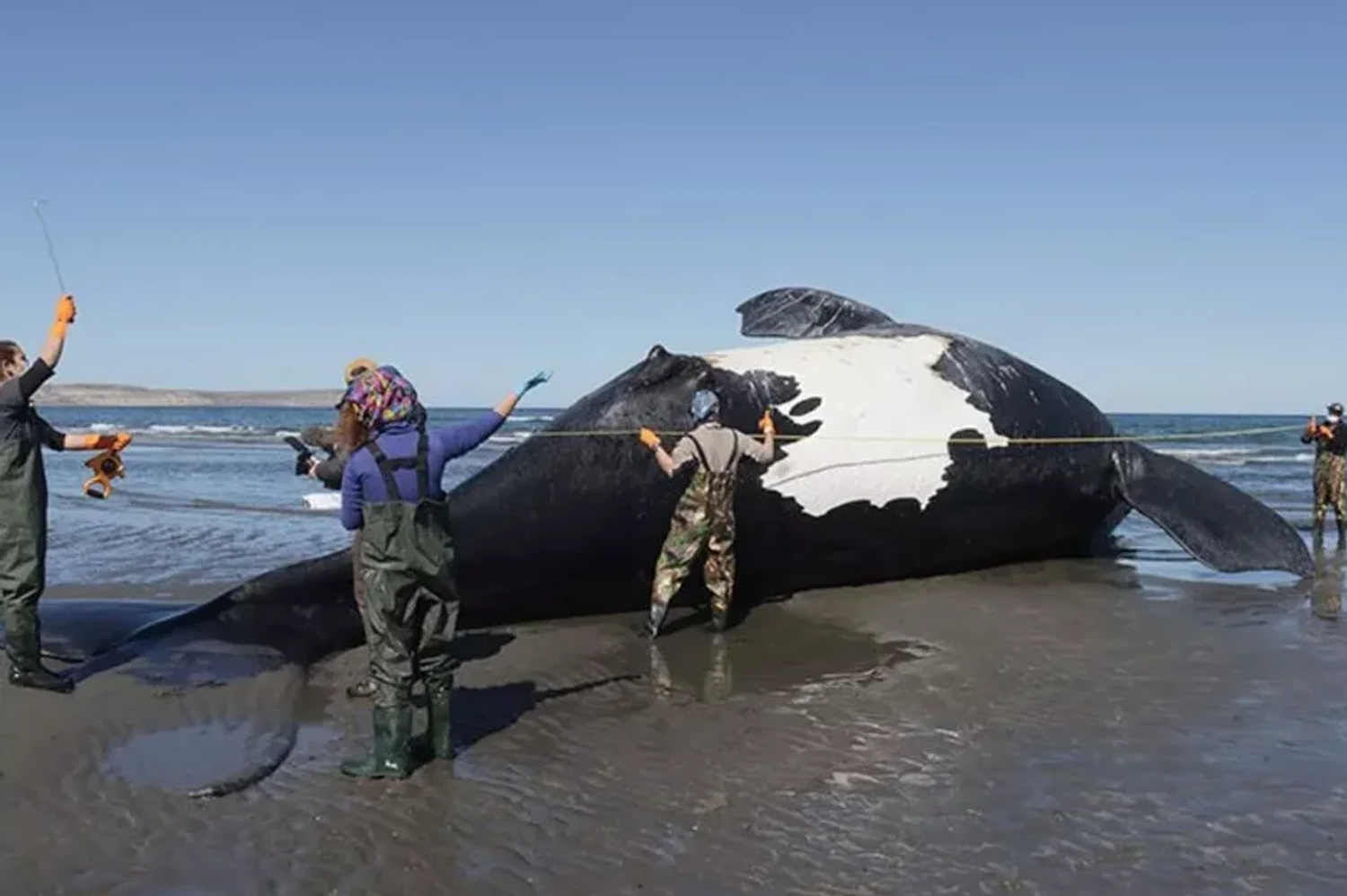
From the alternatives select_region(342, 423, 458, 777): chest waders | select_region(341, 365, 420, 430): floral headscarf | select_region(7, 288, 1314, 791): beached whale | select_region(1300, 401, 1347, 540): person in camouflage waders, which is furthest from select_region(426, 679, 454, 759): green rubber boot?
select_region(1300, 401, 1347, 540): person in camouflage waders

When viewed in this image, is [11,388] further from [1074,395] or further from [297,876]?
[1074,395]

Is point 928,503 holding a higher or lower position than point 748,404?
lower

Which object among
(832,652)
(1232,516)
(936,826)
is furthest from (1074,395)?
(936,826)

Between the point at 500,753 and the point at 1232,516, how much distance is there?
6.88 m

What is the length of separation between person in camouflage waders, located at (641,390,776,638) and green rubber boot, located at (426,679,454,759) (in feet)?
8.96

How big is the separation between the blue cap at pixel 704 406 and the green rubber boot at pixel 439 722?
3.36 m

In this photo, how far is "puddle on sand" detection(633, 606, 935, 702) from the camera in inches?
287

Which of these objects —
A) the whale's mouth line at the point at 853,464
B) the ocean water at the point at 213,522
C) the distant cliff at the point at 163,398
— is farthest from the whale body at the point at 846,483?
the distant cliff at the point at 163,398

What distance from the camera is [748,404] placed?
31.1 ft

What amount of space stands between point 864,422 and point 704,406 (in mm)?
1801

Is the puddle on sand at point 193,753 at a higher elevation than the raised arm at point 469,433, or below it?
below

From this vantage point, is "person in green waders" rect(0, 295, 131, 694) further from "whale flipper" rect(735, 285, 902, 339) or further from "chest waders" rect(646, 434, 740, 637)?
"whale flipper" rect(735, 285, 902, 339)

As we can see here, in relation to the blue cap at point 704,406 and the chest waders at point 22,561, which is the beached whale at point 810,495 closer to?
the blue cap at point 704,406

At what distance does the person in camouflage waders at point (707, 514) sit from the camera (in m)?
8.52
